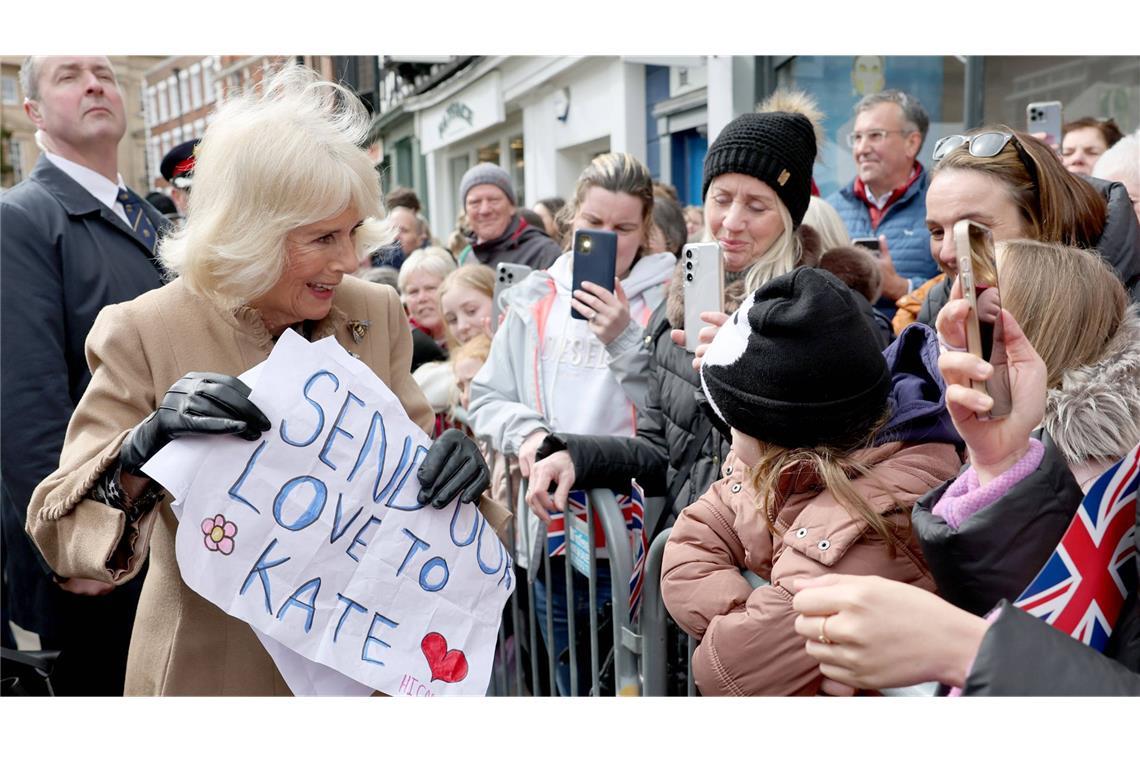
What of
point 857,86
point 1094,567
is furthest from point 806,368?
point 857,86

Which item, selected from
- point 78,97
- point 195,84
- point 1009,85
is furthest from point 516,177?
point 195,84

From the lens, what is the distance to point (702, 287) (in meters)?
2.37

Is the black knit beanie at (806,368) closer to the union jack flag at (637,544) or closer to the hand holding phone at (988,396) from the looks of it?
the hand holding phone at (988,396)

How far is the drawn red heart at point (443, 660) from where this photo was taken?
1937mm

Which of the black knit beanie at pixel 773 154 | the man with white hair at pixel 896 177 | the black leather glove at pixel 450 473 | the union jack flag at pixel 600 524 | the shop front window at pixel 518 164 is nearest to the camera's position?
the black leather glove at pixel 450 473

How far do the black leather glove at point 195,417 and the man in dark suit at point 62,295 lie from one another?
Result: 0.96 meters

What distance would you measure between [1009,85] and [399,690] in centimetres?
656

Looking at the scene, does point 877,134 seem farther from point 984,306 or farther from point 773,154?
point 984,306

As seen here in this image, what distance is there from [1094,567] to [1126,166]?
2.35 m

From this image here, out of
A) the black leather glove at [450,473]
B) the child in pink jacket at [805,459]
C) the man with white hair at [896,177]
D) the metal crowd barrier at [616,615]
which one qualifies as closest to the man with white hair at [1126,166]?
the man with white hair at [896,177]

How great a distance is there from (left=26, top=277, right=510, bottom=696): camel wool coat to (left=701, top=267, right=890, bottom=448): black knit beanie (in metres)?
0.94

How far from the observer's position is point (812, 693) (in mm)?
1703

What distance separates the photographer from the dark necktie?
2.96 m

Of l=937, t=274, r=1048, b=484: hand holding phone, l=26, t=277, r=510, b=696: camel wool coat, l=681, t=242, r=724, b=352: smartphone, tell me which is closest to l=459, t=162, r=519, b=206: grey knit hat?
l=681, t=242, r=724, b=352: smartphone
